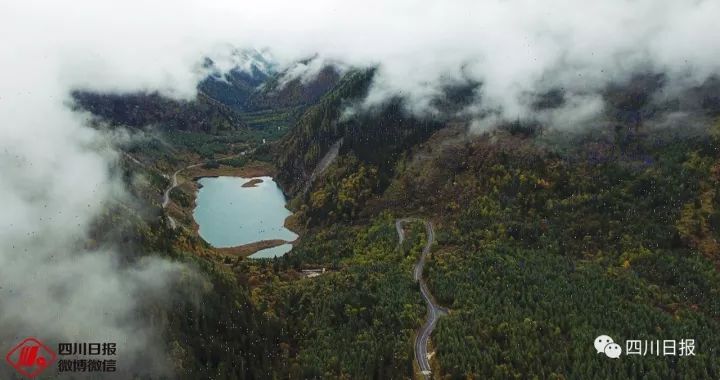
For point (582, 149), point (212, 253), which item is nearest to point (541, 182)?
point (582, 149)

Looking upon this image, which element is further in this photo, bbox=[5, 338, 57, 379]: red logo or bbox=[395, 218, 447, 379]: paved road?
bbox=[395, 218, 447, 379]: paved road

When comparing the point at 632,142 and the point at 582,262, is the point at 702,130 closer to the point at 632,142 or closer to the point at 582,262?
the point at 632,142

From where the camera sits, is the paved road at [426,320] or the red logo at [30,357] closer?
the red logo at [30,357]

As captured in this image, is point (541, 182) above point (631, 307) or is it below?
above

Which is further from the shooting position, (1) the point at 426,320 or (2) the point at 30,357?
(1) the point at 426,320

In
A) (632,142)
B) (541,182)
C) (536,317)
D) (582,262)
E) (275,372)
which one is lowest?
(275,372)

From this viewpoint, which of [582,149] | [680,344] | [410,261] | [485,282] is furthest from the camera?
[582,149]

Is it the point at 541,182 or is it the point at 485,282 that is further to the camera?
the point at 541,182

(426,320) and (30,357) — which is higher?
(426,320)
